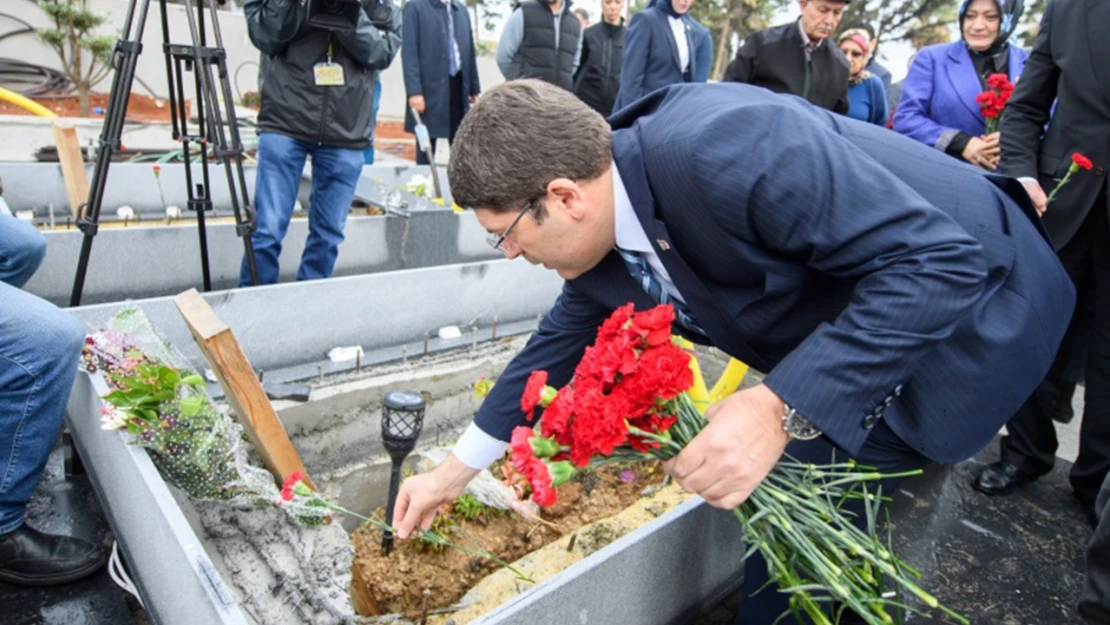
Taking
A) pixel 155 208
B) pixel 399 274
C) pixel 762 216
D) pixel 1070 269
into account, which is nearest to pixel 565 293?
pixel 762 216

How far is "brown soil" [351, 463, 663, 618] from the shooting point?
2148 mm

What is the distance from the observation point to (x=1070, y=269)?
286cm

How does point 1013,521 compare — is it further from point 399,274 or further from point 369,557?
point 399,274

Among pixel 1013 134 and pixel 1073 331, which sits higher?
pixel 1013 134

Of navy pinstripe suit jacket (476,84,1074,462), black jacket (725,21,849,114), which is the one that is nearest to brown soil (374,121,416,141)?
black jacket (725,21,849,114)

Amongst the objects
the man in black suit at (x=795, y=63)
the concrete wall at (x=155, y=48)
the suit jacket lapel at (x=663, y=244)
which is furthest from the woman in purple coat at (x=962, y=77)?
the concrete wall at (x=155, y=48)

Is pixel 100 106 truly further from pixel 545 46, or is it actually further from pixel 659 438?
pixel 659 438

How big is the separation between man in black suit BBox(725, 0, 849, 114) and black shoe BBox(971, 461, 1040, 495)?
2223mm

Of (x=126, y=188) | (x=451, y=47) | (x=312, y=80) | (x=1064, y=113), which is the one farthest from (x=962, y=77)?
(x=126, y=188)

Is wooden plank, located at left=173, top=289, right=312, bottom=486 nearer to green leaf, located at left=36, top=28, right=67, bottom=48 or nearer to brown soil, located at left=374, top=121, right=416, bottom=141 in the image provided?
Answer: green leaf, located at left=36, top=28, right=67, bottom=48

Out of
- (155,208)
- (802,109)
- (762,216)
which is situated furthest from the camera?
(155,208)

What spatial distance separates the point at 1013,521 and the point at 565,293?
224 centimetres

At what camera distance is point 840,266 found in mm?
1384

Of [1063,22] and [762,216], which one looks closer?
[762,216]
